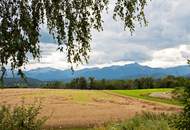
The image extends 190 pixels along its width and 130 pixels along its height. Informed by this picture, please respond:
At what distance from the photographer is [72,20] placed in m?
8.92

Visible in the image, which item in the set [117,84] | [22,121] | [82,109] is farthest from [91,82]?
[22,121]

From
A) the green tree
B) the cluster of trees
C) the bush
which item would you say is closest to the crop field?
the bush

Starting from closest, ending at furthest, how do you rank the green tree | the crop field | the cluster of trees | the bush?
the bush, the crop field, the cluster of trees, the green tree

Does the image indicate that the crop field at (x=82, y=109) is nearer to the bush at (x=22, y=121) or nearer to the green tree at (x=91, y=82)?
the bush at (x=22, y=121)

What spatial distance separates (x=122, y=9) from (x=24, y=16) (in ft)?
5.91

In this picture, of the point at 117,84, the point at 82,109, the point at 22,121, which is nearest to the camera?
the point at 22,121

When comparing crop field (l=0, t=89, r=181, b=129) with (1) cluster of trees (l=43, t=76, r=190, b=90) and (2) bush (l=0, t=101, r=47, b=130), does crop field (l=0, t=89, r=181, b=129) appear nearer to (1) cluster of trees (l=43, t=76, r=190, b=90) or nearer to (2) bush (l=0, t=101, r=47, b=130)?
(2) bush (l=0, t=101, r=47, b=130)

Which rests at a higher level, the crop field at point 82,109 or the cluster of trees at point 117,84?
the cluster of trees at point 117,84

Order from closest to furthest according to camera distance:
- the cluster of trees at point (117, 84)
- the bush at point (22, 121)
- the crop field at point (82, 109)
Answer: the bush at point (22, 121) < the crop field at point (82, 109) < the cluster of trees at point (117, 84)

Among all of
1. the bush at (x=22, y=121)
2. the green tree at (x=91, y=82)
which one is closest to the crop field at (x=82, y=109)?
the bush at (x=22, y=121)

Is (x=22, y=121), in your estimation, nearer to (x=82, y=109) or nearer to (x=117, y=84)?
(x=82, y=109)

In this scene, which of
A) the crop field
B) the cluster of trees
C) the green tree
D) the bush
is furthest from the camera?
the green tree

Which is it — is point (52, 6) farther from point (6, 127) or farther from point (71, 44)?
point (6, 127)

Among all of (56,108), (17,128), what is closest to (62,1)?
(17,128)
